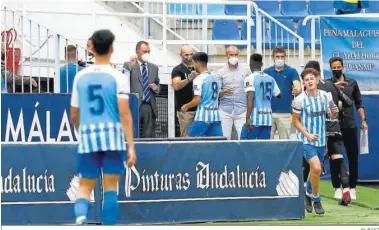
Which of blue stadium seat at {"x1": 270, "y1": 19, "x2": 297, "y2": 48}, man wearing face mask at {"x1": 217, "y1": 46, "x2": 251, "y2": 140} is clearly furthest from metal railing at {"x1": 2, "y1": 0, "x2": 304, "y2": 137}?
man wearing face mask at {"x1": 217, "y1": 46, "x2": 251, "y2": 140}

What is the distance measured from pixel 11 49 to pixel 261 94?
351 centimetres

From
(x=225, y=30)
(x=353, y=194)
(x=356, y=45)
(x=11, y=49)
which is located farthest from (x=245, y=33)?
(x=11, y=49)

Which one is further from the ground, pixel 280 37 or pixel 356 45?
pixel 280 37

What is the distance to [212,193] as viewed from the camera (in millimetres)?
12766

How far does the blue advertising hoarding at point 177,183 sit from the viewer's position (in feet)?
40.5

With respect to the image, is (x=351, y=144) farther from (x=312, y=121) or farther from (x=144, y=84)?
(x=144, y=84)

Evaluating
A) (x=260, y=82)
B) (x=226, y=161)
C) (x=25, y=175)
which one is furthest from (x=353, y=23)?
(x=25, y=175)

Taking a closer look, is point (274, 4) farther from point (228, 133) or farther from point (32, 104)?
point (32, 104)

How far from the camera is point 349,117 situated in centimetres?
→ 1572

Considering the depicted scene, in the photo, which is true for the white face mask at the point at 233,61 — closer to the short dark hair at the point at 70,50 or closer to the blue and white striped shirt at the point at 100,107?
the short dark hair at the point at 70,50

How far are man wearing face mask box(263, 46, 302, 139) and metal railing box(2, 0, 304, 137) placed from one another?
1.50 meters

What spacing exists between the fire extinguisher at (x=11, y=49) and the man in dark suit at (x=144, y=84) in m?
1.62

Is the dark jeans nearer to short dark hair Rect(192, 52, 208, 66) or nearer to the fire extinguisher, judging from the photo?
short dark hair Rect(192, 52, 208, 66)

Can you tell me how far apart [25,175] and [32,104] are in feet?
4.18
